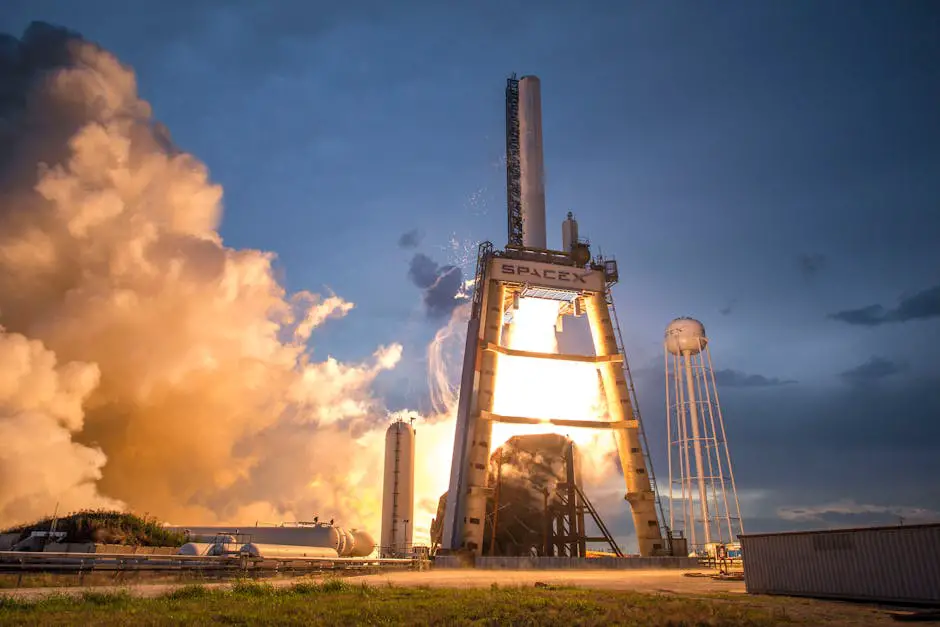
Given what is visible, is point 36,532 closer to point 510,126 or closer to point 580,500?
point 580,500

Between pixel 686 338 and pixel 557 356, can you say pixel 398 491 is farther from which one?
pixel 686 338

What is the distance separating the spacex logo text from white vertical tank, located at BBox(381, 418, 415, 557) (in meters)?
17.6

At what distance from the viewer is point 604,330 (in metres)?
49.6

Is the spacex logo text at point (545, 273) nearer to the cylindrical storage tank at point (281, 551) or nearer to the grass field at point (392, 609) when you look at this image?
the cylindrical storage tank at point (281, 551)

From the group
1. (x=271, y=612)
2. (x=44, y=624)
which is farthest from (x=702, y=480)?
(x=44, y=624)

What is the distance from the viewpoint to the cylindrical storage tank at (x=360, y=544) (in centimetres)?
5297

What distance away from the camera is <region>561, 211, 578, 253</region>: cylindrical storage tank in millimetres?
52844

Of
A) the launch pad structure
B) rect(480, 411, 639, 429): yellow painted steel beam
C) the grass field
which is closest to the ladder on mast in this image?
the launch pad structure

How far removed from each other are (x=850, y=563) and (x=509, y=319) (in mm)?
34983

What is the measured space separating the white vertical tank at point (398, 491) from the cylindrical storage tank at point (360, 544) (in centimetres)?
201

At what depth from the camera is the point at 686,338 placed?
61.2 metres

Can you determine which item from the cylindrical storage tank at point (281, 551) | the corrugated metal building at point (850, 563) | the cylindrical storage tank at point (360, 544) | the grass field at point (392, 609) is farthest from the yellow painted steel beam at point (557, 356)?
the grass field at point (392, 609)

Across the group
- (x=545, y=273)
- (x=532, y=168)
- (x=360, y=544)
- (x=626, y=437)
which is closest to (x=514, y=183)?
(x=532, y=168)

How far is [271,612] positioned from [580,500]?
112ft
